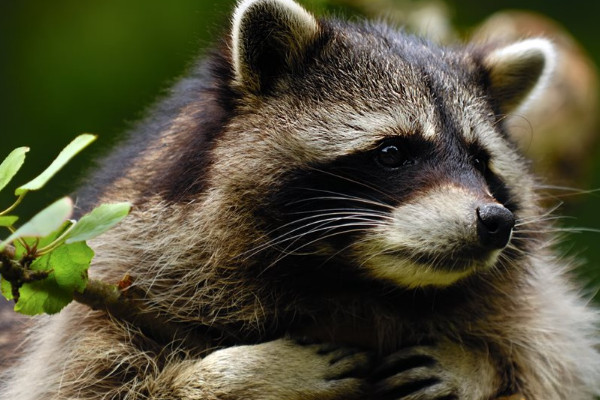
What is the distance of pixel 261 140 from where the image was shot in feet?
16.9

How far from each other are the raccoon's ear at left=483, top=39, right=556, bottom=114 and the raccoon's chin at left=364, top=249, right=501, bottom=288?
5.32ft

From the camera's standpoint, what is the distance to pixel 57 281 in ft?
13.0

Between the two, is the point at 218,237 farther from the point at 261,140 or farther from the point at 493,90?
the point at 493,90

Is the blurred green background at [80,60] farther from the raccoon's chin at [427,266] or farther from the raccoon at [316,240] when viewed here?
the raccoon's chin at [427,266]

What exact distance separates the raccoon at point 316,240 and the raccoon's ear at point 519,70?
1.08 feet

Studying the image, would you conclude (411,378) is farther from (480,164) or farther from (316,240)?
(480,164)

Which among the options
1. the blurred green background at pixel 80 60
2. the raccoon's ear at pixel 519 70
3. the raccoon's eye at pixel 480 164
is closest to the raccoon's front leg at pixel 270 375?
the raccoon's eye at pixel 480 164

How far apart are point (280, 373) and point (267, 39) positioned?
1.86 m

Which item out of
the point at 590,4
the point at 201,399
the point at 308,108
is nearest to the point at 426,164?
the point at 308,108

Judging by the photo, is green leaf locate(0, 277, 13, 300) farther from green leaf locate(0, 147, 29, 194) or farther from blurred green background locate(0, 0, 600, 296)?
blurred green background locate(0, 0, 600, 296)

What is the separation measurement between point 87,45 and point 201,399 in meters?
8.32

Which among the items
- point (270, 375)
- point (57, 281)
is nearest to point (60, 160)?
point (57, 281)

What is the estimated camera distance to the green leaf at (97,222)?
3.60m

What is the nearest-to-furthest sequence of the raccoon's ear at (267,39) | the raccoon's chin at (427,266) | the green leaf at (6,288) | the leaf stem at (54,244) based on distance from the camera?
the leaf stem at (54,244), the green leaf at (6,288), the raccoon's chin at (427,266), the raccoon's ear at (267,39)
